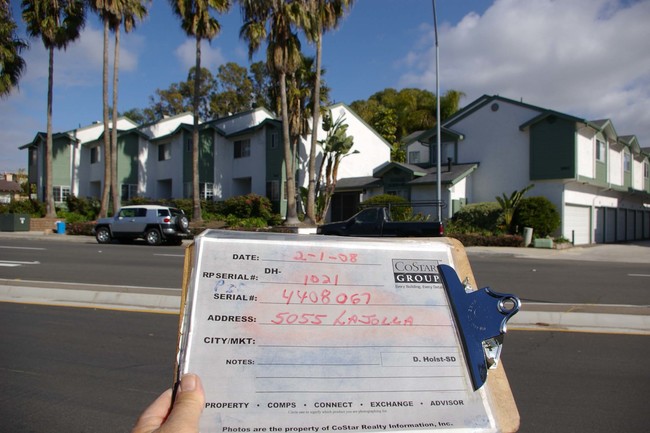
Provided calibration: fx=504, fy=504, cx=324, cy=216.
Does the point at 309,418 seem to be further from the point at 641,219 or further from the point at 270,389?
the point at 641,219

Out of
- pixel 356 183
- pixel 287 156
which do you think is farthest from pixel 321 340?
pixel 356 183

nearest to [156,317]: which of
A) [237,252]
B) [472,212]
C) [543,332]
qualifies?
[543,332]

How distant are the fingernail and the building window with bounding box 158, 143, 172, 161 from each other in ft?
135

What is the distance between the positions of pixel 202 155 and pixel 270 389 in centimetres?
3721

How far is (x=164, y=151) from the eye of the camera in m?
41.7

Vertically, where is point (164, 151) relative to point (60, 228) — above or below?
above

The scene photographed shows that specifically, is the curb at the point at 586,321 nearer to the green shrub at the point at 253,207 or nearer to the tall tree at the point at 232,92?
the green shrub at the point at 253,207

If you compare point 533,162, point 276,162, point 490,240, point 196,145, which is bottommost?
point 490,240

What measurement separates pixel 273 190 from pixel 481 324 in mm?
32272

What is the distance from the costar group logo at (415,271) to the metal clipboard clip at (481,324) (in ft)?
0.35

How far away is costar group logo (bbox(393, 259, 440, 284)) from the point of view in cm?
203

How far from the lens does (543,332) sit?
6.93m

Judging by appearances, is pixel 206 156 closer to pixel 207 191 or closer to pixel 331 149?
pixel 207 191

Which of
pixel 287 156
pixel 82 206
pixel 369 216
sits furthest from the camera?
pixel 82 206
